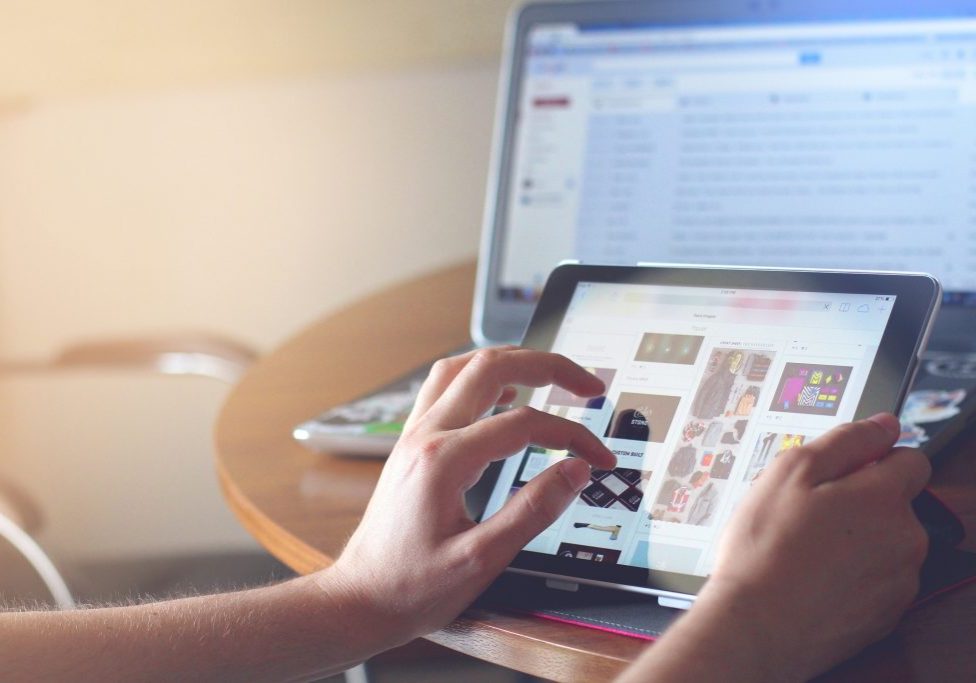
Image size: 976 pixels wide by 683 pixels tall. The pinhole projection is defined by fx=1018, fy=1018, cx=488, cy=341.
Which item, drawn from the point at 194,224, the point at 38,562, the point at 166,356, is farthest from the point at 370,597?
the point at 194,224

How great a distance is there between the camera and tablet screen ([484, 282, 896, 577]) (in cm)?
57

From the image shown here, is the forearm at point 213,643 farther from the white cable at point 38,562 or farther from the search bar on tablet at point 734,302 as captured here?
the white cable at point 38,562

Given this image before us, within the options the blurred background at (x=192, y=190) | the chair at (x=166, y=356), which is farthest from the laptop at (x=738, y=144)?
the blurred background at (x=192, y=190)

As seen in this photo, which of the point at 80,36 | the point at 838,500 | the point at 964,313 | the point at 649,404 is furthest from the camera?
the point at 80,36

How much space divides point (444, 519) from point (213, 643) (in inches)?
6.1

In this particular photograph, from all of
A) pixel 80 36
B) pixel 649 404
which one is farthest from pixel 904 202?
pixel 80 36

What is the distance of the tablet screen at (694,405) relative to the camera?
0.57 m

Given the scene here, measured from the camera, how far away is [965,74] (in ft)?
2.99

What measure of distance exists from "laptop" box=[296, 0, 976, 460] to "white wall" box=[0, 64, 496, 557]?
2.59 ft

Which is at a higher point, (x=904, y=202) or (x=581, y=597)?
(x=904, y=202)

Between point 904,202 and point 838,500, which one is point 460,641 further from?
point 904,202

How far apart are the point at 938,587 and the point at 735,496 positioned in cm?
12

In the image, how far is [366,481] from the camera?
78 cm

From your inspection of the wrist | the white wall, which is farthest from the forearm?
the white wall
